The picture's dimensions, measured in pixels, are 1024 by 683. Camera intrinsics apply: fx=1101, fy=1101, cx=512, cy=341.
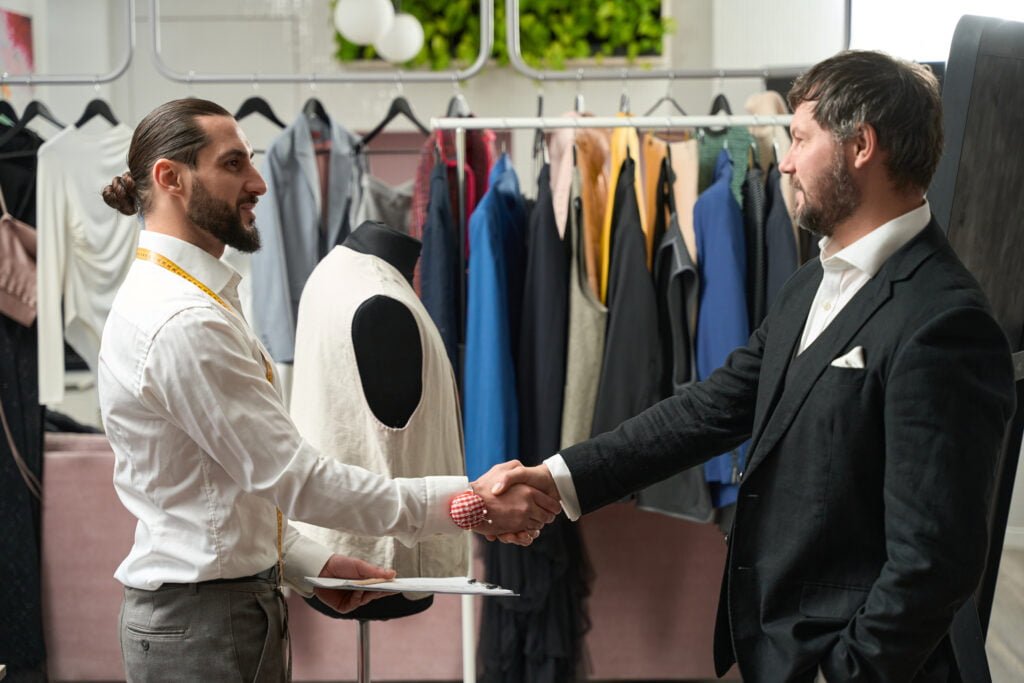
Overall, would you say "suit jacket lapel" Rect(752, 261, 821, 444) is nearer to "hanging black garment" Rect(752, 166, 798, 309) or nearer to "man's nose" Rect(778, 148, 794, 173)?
"man's nose" Rect(778, 148, 794, 173)

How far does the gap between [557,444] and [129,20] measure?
179 centimetres

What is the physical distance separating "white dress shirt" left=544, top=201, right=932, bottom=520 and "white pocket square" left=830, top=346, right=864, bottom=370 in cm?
9

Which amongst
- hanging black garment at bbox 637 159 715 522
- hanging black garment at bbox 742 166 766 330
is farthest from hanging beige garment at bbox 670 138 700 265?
hanging black garment at bbox 742 166 766 330

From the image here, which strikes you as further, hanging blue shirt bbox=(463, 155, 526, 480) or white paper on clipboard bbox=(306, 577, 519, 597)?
hanging blue shirt bbox=(463, 155, 526, 480)

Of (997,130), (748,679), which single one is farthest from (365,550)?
(997,130)

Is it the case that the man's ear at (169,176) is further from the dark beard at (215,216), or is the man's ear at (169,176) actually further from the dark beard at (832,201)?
the dark beard at (832,201)

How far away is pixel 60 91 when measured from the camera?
19.4ft

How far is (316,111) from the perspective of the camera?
3404mm

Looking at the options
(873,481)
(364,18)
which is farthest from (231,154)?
(364,18)

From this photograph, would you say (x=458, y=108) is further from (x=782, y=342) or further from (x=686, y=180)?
(x=782, y=342)

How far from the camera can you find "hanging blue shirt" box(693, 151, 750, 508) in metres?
3.01

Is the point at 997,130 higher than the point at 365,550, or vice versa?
the point at 997,130

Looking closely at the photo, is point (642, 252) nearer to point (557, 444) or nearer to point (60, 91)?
point (557, 444)

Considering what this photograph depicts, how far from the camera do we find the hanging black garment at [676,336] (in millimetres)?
3047
